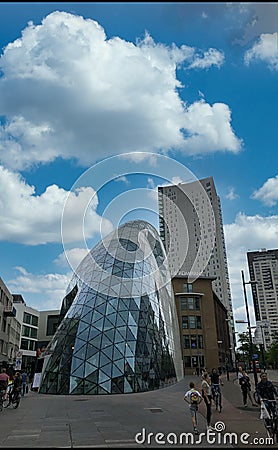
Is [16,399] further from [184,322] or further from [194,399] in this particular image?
[184,322]

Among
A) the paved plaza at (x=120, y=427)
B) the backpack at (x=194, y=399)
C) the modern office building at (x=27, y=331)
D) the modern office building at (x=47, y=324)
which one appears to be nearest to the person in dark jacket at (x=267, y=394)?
the paved plaza at (x=120, y=427)

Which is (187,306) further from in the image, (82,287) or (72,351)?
(72,351)

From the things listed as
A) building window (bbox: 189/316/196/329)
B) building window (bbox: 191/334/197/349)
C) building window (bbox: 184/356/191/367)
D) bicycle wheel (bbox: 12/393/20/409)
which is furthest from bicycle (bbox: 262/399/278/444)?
building window (bbox: 189/316/196/329)

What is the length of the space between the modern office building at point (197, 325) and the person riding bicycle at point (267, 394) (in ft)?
189

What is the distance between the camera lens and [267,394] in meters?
9.60

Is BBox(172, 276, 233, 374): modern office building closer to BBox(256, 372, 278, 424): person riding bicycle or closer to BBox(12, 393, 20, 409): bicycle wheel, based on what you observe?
BBox(12, 393, 20, 409): bicycle wheel

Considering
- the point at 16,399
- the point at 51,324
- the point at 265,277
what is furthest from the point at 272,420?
the point at 265,277

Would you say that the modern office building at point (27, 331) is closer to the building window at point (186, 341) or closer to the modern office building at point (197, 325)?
the building window at point (186, 341)

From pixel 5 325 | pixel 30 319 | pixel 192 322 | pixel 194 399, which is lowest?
pixel 194 399

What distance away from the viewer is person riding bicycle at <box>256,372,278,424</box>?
370 inches

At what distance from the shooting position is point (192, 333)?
2655 inches

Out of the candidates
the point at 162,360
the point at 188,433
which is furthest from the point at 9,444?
the point at 162,360

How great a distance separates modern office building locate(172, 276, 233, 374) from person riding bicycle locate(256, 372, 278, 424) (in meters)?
57.6

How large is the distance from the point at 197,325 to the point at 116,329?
137 ft
